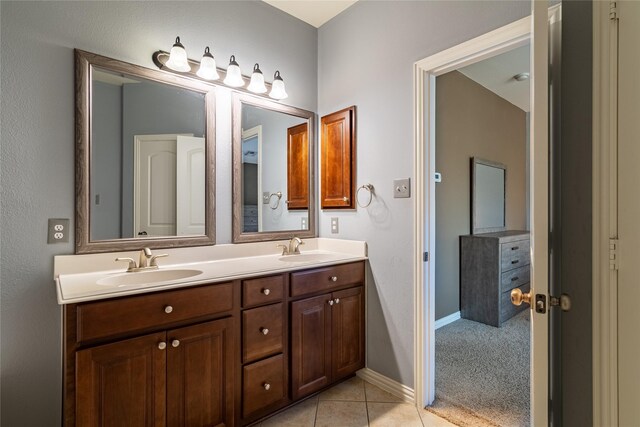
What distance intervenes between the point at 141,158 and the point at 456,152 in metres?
2.86

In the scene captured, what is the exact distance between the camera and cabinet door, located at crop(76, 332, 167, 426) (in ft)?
3.76

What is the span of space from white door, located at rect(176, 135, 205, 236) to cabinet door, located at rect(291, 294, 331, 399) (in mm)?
791

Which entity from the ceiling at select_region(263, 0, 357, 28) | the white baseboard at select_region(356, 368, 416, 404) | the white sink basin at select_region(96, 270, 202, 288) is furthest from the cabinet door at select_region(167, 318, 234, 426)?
the ceiling at select_region(263, 0, 357, 28)

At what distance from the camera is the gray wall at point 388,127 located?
71.9 inches

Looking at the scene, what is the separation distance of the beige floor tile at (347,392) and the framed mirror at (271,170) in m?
1.07

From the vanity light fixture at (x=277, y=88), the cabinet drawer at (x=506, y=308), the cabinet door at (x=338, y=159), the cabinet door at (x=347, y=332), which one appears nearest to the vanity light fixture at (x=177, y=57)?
the vanity light fixture at (x=277, y=88)

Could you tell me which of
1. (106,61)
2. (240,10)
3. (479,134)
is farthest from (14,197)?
(479,134)

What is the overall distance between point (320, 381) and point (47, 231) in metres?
1.63

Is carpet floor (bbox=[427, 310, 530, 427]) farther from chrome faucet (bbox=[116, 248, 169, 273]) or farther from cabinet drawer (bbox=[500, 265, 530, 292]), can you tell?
chrome faucet (bbox=[116, 248, 169, 273])

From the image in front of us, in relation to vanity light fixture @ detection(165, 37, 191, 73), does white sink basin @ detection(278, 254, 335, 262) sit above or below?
below

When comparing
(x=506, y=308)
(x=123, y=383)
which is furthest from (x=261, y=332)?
(x=506, y=308)

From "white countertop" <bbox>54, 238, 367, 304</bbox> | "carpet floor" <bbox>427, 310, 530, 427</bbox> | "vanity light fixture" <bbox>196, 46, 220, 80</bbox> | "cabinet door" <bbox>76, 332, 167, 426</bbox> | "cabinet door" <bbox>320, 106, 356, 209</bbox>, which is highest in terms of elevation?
"vanity light fixture" <bbox>196, 46, 220, 80</bbox>

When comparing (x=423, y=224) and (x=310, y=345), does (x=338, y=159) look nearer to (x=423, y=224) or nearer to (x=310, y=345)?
(x=423, y=224)

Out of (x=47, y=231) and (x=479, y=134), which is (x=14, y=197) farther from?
(x=479, y=134)
